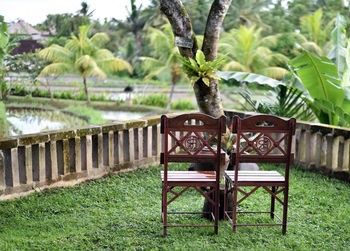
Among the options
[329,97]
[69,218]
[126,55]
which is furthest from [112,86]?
[69,218]

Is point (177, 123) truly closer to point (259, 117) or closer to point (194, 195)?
point (259, 117)

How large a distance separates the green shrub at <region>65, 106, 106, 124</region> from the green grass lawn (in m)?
8.56

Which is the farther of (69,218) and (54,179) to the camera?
(54,179)

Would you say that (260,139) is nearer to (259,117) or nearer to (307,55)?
(259,117)

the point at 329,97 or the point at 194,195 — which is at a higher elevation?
the point at 329,97

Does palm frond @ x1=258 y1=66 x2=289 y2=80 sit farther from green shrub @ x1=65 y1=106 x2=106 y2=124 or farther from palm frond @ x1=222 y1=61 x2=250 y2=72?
green shrub @ x1=65 y1=106 x2=106 y2=124

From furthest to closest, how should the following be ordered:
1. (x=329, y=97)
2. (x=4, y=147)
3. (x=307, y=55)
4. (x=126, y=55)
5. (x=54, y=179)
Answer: (x=126, y=55), (x=329, y=97), (x=307, y=55), (x=54, y=179), (x=4, y=147)

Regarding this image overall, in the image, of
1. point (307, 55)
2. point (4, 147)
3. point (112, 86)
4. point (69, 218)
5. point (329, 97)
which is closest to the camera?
point (69, 218)

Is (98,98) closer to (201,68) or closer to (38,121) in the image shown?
(38,121)

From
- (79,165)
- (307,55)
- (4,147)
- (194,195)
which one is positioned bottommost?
(194,195)

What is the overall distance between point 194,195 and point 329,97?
2.95 m

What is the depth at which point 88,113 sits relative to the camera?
14.8 meters

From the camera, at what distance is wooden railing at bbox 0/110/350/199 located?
452cm

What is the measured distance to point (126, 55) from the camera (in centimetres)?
2830
